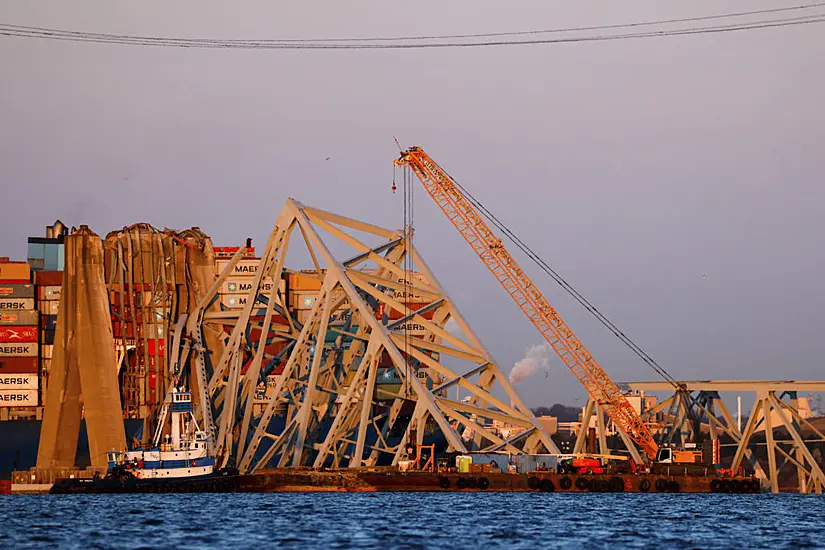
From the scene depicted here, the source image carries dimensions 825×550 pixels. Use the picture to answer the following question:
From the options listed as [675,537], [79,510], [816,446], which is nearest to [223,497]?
[79,510]

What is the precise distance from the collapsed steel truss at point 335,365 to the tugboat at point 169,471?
5.90 m

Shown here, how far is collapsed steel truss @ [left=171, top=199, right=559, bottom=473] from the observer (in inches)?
3903

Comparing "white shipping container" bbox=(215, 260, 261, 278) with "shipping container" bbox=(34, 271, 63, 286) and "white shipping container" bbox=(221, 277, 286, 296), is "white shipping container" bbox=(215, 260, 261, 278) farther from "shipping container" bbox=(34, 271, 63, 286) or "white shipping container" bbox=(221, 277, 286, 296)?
"shipping container" bbox=(34, 271, 63, 286)

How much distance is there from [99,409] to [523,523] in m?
47.8

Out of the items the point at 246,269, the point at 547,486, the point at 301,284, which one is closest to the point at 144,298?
the point at 301,284

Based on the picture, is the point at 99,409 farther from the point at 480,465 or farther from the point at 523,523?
the point at 523,523

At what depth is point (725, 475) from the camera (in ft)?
319

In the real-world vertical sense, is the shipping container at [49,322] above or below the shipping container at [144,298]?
below

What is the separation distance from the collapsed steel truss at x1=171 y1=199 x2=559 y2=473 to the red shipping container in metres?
13.9

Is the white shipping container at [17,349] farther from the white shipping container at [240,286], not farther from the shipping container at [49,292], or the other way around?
the white shipping container at [240,286]

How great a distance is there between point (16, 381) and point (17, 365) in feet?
4.28

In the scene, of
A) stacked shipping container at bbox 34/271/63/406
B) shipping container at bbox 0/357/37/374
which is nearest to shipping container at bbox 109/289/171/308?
stacked shipping container at bbox 34/271/63/406

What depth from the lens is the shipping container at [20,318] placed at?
117 m

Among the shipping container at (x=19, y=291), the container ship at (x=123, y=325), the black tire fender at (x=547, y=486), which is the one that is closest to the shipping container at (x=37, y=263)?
the container ship at (x=123, y=325)
